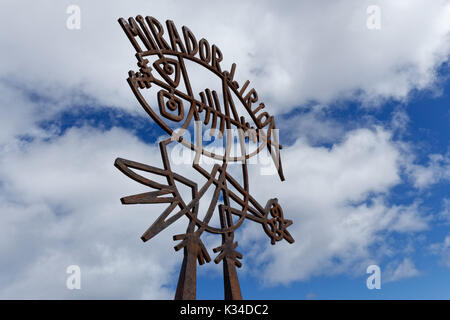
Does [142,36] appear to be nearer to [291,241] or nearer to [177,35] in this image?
[177,35]

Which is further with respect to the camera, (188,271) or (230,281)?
(230,281)

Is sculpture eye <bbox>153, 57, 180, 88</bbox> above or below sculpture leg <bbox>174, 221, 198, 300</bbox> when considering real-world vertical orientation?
above

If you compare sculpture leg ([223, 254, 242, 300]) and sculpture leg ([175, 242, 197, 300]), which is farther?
sculpture leg ([223, 254, 242, 300])

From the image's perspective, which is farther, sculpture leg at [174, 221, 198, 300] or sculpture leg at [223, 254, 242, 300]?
sculpture leg at [223, 254, 242, 300]

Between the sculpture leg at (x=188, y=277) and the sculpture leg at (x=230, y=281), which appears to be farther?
the sculpture leg at (x=230, y=281)

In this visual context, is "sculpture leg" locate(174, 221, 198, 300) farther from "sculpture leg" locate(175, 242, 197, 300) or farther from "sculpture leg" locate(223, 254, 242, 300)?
"sculpture leg" locate(223, 254, 242, 300)

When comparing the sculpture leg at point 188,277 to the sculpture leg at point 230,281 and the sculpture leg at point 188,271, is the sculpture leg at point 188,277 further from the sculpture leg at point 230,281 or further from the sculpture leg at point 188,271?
the sculpture leg at point 230,281

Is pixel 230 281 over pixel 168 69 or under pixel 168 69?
under

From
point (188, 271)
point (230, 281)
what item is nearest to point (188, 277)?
point (188, 271)

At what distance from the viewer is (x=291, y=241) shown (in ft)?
14.4

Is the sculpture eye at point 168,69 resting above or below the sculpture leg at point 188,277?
above

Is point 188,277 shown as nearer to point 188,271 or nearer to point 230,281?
point 188,271
